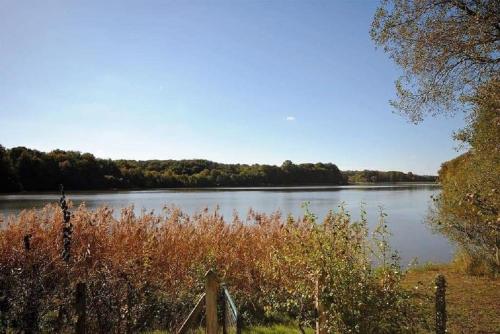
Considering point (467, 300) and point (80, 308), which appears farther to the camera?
point (467, 300)

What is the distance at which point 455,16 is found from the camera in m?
10.0

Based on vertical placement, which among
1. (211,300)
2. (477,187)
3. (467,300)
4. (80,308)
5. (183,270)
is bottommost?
(467,300)

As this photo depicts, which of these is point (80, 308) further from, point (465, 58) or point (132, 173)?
point (132, 173)

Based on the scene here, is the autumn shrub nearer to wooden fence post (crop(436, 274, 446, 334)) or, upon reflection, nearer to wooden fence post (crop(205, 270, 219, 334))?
wooden fence post (crop(436, 274, 446, 334))

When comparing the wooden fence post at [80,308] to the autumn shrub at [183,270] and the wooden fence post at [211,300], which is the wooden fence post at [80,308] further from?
the wooden fence post at [211,300]

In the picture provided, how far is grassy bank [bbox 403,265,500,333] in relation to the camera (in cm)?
878

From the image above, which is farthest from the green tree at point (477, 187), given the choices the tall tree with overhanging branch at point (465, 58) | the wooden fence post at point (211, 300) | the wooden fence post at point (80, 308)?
the wooden fence post at point (80, 308)

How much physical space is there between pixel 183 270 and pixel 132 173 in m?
95.6

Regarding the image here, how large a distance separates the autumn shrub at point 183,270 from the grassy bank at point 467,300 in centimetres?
109

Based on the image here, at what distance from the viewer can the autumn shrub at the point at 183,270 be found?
591cm

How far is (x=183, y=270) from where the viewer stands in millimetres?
9594

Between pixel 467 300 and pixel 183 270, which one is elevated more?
pixel 183 270

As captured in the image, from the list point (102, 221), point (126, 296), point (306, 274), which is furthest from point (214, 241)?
point (306, 274)

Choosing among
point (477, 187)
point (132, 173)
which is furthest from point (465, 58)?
point (132, 173)
